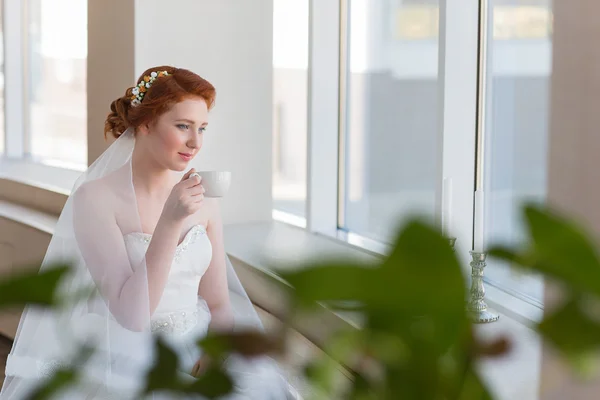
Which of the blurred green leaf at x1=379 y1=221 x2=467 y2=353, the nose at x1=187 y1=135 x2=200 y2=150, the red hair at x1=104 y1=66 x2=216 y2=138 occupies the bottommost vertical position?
the nose at x1=187 y1=135 x2=200 y2=150

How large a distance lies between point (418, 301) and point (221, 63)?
142 inches

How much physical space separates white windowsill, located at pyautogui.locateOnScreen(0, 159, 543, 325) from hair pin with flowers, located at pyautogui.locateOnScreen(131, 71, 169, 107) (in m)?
0.63

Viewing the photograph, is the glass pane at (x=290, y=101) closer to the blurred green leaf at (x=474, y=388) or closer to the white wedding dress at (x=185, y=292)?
the white wedding dress at (x=185, y=292)

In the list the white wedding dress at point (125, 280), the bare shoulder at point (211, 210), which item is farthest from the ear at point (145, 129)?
the bare shoulder at point (211, 210)

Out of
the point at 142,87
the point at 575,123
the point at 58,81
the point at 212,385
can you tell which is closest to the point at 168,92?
the point at 142,87

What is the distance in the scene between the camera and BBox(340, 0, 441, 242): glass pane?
2.87 m

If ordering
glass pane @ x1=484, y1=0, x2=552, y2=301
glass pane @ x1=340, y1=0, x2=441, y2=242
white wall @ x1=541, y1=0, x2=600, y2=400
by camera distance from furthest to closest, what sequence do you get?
glass pane @ x1=340, y1=0, x2=441, y2=242
glass pane @ x1=484, y1=0, x2=552, y2=301
white wall @ x1=541, y1=0, x2=600, y2=400

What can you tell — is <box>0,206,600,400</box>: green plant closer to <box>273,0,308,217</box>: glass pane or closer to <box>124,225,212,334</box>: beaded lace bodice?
<box>124,225,212,334</box>: beaded lace bodice

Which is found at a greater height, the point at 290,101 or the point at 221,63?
the point at 221,63

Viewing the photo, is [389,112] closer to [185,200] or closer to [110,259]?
[185,200]

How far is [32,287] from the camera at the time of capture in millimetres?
222

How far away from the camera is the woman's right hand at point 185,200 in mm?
2316

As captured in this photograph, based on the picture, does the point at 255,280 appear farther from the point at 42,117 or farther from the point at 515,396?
the point at 42,117

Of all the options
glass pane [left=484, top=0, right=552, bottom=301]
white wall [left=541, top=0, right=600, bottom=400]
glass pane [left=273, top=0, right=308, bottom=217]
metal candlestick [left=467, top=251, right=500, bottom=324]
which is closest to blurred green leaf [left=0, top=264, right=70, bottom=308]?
white wall [left=541, top=0, right=600, bottom=400]
